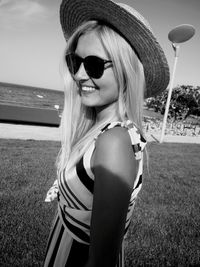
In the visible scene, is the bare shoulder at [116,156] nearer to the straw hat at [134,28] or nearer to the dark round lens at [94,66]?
the dark round lens at [94,66]

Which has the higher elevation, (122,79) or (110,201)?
(122,79)

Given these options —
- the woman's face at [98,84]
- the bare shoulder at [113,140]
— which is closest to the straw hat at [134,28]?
the woman's face at [98,84]

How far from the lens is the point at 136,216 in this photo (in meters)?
4.30

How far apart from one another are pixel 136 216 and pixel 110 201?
143 inches

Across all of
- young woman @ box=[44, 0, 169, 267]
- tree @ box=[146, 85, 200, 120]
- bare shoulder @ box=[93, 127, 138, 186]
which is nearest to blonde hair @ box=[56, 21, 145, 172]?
young woman @ box=[44, 0, 169, 267]

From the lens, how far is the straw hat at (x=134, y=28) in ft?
4.38

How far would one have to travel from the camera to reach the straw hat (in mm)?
1335

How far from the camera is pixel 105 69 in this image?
4.48ft

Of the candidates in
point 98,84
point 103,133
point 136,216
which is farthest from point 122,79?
point 136,216

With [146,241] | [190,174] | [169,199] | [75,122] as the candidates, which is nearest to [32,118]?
[190,174]

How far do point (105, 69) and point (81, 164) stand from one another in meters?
0.55

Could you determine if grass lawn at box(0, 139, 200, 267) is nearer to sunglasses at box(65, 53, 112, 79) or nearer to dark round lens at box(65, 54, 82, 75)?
dark round lens at box(65, 54, 82, 75)

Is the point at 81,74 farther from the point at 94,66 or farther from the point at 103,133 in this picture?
the point at 103,133

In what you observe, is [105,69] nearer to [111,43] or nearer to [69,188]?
[111,43]
